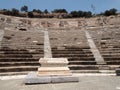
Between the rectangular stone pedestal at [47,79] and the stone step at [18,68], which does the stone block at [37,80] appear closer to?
the rectangular stone pedestal at [47,79]

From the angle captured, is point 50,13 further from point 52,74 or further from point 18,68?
point 52,74

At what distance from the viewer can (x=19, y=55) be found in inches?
580

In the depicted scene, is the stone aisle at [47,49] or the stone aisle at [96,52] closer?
the stone aisle at [96,52]

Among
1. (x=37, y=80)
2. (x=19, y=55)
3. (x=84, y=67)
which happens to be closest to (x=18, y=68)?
(x=19, y=55)

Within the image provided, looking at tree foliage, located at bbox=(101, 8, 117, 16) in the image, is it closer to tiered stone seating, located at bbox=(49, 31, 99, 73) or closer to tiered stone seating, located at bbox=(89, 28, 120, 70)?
tiered stone seating, located at bbox=(89, 28, 120, 70)

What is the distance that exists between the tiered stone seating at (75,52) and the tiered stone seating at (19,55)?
46.9 inches

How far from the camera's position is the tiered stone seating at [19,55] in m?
12.7

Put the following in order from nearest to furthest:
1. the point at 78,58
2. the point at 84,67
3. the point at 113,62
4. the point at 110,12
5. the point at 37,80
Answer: the point at 37,80
the point at 84,67
the point at 113,62
the point at 78,58
the point at 110,12

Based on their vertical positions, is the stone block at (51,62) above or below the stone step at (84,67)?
above

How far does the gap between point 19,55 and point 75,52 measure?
3.61m

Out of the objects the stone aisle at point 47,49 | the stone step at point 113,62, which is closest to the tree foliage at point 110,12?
the stone aisle at point 47,49

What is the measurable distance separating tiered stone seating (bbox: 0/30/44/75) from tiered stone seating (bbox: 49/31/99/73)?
1191 mm

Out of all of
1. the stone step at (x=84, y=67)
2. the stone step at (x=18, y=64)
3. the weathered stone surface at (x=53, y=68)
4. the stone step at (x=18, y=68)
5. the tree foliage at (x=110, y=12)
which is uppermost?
the tree foliage at (x=110, y=12)

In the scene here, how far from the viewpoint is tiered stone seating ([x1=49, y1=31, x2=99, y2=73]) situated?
1310 cm
